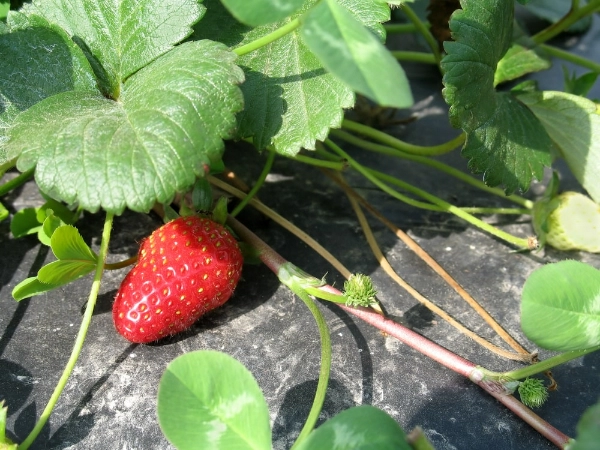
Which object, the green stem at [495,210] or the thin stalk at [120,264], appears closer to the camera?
the thin stalk at [120,264]

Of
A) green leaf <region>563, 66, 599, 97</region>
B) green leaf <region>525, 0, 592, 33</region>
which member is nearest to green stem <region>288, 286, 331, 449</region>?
green leaf <region>563, 66, 599, 97</region>

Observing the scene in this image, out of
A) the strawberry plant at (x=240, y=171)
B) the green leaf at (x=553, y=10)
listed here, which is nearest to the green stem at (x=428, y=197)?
the strawberry plant at (x=240, y=171)

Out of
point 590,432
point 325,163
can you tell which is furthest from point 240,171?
Answer: point 590,432

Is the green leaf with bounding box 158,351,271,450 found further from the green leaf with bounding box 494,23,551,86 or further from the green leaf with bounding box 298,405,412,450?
the green leaf with bounding box 494,23,551,86

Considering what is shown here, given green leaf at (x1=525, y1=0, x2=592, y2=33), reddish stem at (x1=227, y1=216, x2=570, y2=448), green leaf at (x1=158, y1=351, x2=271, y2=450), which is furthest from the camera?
green leaf at (x1=525, y1=0, x2=592, y2=33)

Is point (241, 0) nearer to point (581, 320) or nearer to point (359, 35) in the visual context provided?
point (359, 35)

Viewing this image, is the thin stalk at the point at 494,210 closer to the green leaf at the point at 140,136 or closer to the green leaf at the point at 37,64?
the green leaf at the point at 140,136

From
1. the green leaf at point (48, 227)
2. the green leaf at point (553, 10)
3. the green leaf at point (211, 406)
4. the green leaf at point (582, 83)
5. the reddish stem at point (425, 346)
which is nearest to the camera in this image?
the green leaf at point (211, 406)

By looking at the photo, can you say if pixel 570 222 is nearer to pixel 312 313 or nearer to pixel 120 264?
pixel 312 313
